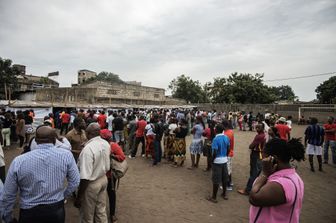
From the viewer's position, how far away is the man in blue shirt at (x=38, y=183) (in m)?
2.21

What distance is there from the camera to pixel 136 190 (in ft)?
19.2

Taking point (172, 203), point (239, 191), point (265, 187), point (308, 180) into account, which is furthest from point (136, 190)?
point (308, 180)

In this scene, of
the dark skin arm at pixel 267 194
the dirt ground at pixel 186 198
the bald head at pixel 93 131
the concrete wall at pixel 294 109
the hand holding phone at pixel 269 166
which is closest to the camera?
the dark skin arm at pixel 267 194

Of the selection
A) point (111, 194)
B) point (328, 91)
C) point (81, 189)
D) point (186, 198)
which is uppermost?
point (328, 91)

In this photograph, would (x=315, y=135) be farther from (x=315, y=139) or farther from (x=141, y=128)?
(x=141, y=128)

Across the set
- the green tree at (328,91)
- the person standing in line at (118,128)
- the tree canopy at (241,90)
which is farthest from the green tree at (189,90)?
the person standing in line at (118,128)

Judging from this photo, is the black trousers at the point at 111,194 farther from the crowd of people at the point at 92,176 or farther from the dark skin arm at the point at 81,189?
the dark skin arm at the point at 81,189

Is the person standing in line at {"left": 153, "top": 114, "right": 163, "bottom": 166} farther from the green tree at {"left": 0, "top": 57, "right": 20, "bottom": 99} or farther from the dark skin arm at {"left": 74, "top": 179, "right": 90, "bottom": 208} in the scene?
the green tree at {"left": 0, "top": 57, "right": 20, "bottom": 99}

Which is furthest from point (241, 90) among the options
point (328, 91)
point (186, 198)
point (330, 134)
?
point (186, 198)

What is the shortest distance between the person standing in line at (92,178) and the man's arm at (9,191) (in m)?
0.87

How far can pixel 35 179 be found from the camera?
7.34 ft

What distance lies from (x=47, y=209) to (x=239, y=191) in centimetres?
492

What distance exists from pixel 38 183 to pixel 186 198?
392 cm

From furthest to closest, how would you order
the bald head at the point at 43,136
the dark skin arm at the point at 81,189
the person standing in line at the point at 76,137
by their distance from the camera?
the person standing in line at the point at 76,137 → the dark skin arm at the point at 81,189 → the bald head at the point at 43,136
